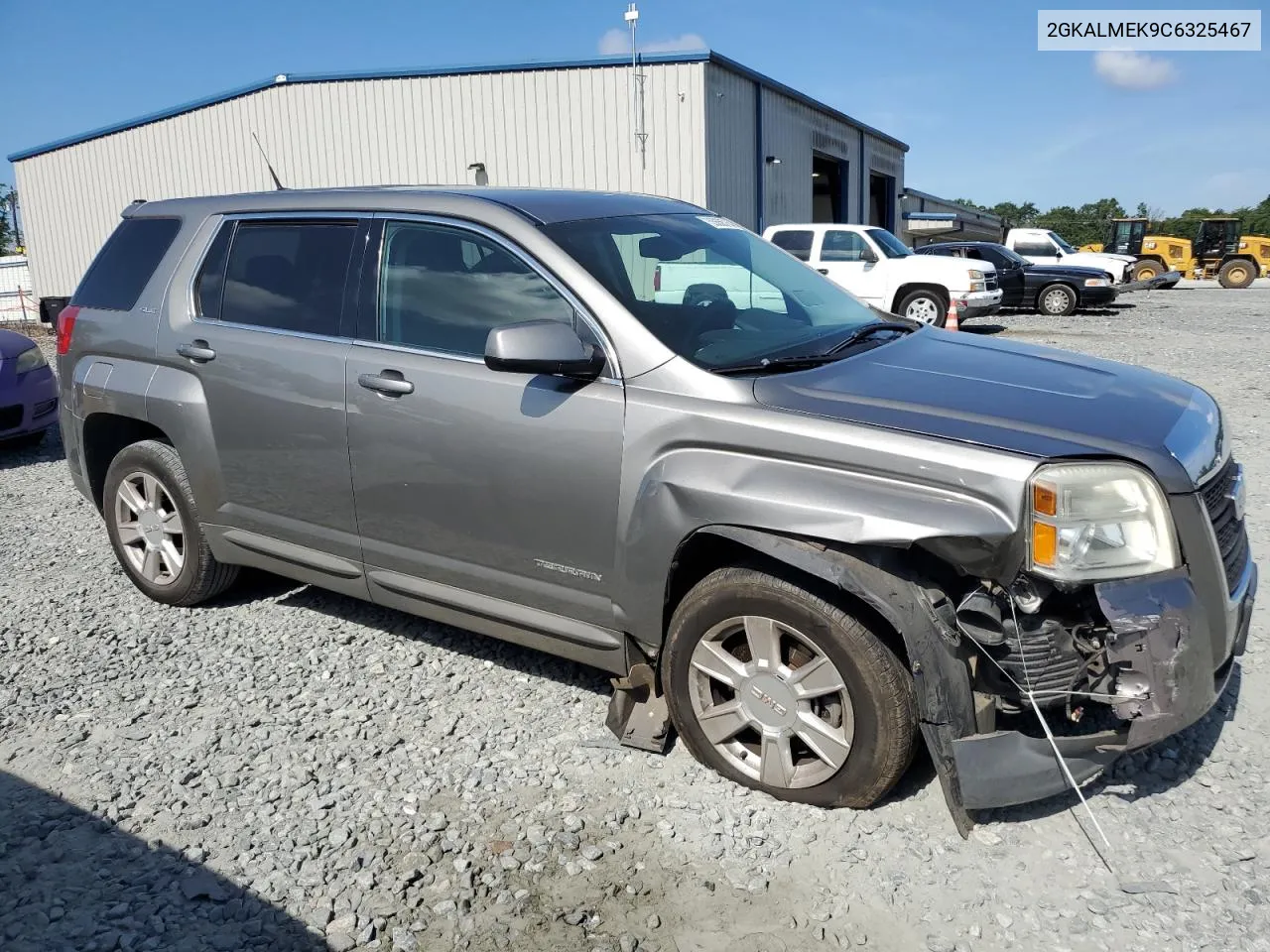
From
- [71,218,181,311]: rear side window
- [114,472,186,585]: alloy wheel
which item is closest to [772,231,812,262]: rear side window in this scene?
[71,218,181,311]: rear side window

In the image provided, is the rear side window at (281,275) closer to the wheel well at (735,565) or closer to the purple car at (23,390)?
the wheel well at (735,565)

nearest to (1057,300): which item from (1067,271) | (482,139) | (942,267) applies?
(1067,271)

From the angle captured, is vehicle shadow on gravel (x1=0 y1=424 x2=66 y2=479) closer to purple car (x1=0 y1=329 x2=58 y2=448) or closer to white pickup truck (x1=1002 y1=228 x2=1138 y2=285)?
purple car (x1=0 y1=329 x2=58 y2=448)

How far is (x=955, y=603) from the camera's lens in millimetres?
2801

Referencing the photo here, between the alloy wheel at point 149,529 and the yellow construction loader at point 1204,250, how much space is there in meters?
32.2

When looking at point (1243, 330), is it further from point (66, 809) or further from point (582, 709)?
point (66, 809)

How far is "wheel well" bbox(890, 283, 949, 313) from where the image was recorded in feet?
52.8

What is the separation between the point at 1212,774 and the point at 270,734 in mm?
3270

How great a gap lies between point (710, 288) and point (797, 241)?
1414 centimetres

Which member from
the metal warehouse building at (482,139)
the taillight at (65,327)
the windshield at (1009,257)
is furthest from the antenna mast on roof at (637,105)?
the taillight at (65,327)

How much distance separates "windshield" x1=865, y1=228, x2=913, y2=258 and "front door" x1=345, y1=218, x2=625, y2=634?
14252 millimetres

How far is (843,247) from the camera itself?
16.8 metres

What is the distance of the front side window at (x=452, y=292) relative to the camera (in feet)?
11.3

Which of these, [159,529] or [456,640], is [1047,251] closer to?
[456,640]
